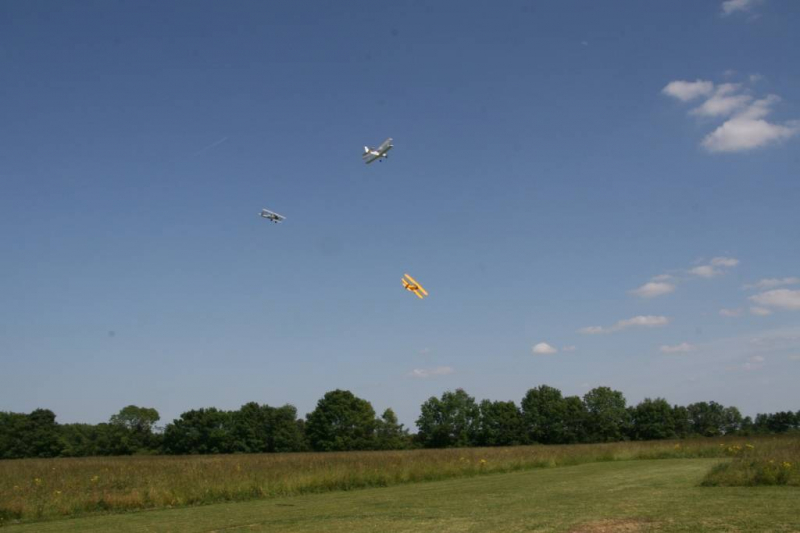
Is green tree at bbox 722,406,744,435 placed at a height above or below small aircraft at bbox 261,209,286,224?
below

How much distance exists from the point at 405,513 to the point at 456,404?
7908 centimetres

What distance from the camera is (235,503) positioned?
19.8 m

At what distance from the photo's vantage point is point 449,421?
89.2 metres

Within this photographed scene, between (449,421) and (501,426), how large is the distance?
732 cm

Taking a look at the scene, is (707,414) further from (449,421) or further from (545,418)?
(449,421)

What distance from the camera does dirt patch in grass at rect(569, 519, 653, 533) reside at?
9.55 m

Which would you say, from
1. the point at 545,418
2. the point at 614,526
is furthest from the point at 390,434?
the point at 614,526

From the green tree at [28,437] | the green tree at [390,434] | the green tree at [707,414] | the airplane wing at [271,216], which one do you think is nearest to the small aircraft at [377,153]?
the airplane wing at [271,216]

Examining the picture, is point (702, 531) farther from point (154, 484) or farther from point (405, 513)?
point (154, 484)

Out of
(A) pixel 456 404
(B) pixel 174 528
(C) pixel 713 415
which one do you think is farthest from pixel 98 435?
(C) pixel 713 415

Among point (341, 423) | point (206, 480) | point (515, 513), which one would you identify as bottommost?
point (515, 513)

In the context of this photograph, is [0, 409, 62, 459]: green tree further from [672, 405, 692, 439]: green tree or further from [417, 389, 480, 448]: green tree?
[672, 405, 692, 439]: green tree

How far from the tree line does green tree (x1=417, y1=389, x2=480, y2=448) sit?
0.14m

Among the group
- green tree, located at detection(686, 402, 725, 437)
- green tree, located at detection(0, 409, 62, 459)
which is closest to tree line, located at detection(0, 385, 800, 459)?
green tree, located at detection(0, 409, 62, 459)
